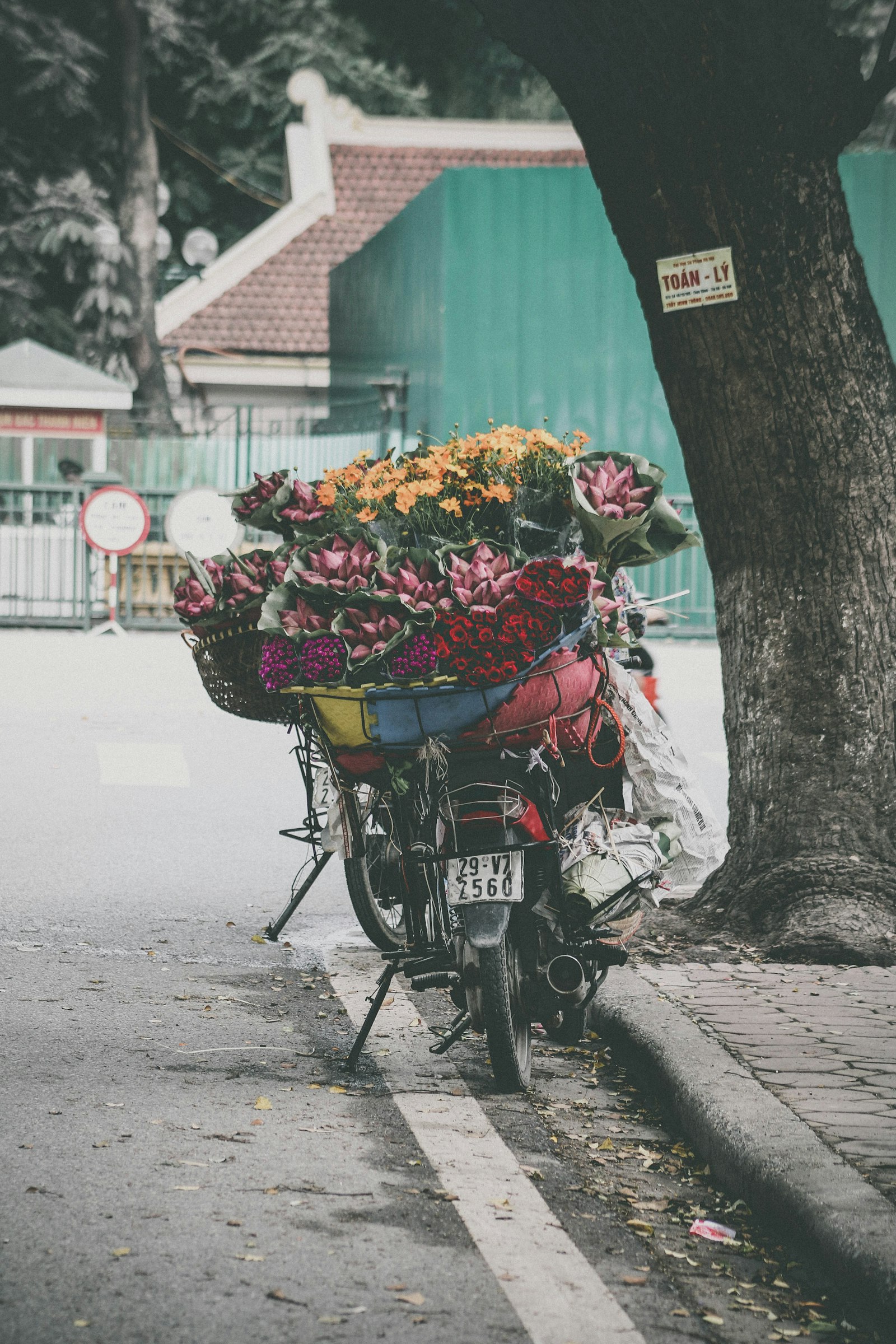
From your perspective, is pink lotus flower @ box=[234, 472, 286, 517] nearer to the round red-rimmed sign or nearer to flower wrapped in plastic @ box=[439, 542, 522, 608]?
flower wrapped in plastic @ box=[439, 542, 522, 608]

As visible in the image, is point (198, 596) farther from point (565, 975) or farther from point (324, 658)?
point (565, 975)

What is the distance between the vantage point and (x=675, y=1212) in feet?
13.1

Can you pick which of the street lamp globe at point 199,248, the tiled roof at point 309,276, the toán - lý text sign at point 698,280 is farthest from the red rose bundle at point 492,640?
the street lamp globe at point 199,248

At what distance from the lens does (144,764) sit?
11133 mm

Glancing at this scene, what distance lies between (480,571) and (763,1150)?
156 cm

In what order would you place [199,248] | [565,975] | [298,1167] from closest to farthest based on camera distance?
1. [298,1167]
2. [565,975]
3. [199,248]

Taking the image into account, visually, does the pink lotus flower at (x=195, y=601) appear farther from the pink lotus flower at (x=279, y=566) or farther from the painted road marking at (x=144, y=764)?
the painted road marking at (x=144, y=764)

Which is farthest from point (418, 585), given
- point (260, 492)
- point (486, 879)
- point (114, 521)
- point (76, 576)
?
point (76, 576)

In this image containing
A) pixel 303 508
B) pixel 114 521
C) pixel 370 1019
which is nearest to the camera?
pixel 370 1019

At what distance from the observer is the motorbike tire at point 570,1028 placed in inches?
200

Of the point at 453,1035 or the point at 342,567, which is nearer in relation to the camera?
the point at 342,567

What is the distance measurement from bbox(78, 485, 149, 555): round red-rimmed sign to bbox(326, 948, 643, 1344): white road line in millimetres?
14304

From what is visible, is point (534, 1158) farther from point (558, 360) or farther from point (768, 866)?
point (558, 360)

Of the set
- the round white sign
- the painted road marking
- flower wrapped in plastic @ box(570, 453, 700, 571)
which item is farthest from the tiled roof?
flower wrapped in plastic @ box(570, 453, 700, 571)
